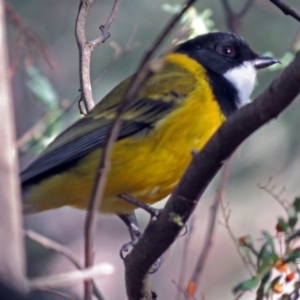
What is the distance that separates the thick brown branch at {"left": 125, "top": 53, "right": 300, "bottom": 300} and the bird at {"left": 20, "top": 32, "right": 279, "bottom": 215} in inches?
23.0

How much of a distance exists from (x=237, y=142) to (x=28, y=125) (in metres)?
5.18

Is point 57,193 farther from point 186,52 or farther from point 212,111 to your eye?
point 186,52

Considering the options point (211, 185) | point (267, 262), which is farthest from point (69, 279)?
point (211, 185)

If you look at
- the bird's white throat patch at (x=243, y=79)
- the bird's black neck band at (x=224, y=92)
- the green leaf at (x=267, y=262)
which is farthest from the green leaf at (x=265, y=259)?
the bird's white throat patch at (x=243, y=79)

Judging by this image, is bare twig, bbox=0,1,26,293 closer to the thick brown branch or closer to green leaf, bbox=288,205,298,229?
the thick brown branch

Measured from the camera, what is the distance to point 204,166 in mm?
2424

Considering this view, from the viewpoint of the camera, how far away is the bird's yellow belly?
3463mm

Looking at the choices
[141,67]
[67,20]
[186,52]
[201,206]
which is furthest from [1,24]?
[67,20]

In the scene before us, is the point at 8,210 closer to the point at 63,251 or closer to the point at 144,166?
the point at 63,251

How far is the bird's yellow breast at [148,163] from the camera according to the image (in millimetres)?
3463

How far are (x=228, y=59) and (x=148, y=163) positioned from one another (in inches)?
41.1

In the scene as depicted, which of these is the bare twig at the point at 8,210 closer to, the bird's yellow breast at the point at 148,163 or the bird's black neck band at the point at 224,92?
the bird's yellow breast at the point at 148,163

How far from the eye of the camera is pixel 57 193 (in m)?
3.61

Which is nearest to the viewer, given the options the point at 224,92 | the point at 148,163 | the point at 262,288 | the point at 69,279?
the point at 69,279
